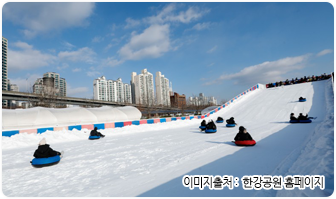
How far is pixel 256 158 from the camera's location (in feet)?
17.1

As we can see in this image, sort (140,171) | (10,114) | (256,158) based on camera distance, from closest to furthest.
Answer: (140,171) < (256,158) < (10,114)

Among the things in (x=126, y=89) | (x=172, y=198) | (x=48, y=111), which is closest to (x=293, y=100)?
(x=172, y=198)

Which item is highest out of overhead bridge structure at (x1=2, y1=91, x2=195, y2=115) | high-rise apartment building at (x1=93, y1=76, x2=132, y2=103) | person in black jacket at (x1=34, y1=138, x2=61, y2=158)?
high-rise apartment building at (x1=93, y1=76, x2=132, y2=103)

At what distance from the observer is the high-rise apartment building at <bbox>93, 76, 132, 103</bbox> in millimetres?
117062

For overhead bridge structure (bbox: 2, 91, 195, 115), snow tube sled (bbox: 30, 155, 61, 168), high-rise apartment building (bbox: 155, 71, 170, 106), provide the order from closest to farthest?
snow tube sled (bbox: 30, 155, 61, 168) → overhead bridge structure (bbox: 2, 91, 195, 115) → high-rise apartment building (bbox: 155, 71, 170, 106)

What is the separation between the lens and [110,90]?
121812mm

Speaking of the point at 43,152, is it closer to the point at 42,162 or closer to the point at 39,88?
the point at 42,162

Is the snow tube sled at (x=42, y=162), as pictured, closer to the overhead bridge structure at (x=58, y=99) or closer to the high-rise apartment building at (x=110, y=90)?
the overhead bridge structure at (x=58, y=99)

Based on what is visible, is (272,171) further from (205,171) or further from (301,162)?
(205,171)

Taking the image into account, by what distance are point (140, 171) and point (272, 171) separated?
3237 mm

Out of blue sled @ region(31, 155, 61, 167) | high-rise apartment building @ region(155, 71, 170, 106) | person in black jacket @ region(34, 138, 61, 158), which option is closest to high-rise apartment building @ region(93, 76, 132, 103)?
high-rise apartment building @ region(155, 71, 170, 106)

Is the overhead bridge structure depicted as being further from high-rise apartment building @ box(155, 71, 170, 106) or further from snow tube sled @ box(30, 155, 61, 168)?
high-rise apartment building @ box(155, 71, 170, 106)

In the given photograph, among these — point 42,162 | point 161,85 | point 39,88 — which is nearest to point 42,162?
point 42,162

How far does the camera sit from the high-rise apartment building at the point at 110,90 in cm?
11706
